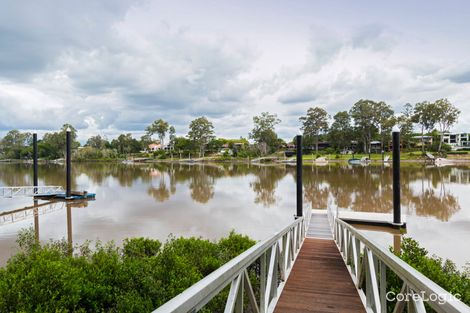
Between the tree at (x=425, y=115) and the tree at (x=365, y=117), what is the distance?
727 cm

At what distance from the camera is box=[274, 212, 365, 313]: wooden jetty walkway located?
3452 millimetres

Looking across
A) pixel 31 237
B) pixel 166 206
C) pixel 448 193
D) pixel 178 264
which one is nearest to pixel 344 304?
pixel 178 264

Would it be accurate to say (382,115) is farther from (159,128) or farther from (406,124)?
(159,128)

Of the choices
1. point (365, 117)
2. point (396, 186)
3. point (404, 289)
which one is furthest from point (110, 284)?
point (365, 117)

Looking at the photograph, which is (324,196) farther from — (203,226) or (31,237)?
(31,237)

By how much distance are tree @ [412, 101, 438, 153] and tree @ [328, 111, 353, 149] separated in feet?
40.6

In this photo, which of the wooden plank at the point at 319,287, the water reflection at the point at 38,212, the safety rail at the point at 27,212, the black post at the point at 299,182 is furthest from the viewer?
the safety rail at the point at 27,212

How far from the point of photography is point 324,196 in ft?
64.8

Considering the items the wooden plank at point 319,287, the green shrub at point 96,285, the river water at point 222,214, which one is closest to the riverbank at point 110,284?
the green shrub at point 96,285

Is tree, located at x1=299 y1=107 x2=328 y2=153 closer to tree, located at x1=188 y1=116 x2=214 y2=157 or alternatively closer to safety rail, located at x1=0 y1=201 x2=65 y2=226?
tree, located at x1=188 y1=116 x2=214 y2=157

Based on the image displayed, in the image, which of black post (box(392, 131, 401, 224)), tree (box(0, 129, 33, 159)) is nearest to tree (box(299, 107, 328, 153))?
black post (box(392, 131, 401, 224))

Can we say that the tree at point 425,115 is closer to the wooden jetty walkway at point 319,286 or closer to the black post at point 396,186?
the black post at point 396,186

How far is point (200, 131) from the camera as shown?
7756 centimetres

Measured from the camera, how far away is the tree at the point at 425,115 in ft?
186
